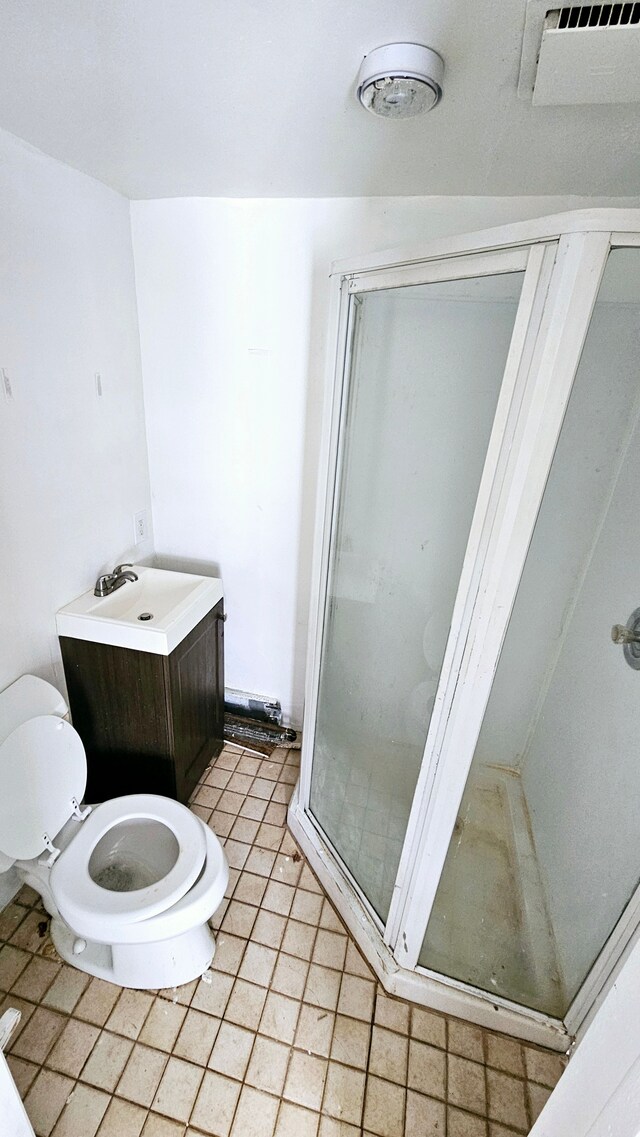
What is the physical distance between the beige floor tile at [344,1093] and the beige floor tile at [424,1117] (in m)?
0.12

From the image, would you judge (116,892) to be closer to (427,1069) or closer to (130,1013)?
(130,1013)

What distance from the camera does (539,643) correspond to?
1582mm

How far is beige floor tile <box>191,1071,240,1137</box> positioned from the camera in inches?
43.5

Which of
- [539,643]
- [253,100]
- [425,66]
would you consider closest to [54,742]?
[539,643]

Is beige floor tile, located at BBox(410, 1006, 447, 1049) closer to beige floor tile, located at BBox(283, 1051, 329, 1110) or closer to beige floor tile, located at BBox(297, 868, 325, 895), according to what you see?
beige floor tile, located at BBox(283, 1051, 329, 1110)

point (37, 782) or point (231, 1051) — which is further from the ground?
point (37, 782)

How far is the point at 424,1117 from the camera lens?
3.76 feet

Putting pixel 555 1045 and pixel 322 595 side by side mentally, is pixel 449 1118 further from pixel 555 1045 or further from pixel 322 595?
pixel 322 595

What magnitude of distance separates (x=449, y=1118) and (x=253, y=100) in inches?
92.5

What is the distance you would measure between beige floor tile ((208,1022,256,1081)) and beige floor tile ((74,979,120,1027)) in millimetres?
312

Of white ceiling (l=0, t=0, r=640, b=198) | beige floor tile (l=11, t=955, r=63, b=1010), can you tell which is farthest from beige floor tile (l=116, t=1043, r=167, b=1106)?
white ceiling (l=0, t=0, r=640, b=198)

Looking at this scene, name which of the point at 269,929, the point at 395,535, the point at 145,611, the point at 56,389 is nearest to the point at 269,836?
the point at 269,929

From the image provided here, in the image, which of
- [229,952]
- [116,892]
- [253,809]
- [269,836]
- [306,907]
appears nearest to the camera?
[116,892]

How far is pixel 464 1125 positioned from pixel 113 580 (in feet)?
5.83
